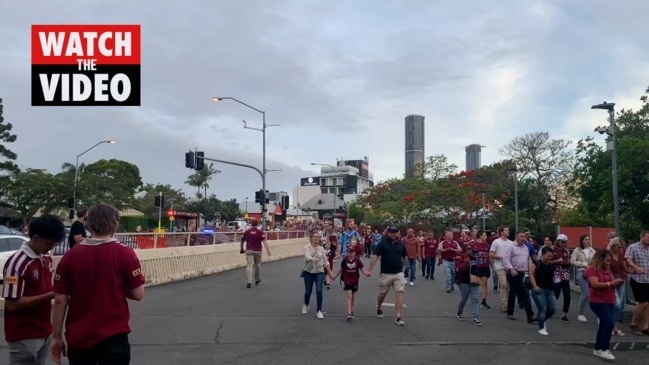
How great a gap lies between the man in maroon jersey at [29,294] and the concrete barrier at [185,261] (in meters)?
8.18

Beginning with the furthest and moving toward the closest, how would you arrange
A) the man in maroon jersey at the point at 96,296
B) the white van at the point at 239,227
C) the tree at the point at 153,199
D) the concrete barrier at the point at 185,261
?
1. the tree at the point at 153,199
2. the white van at the point at 239,227
3. the concrete barrier at the point at 185,261
4. the man in maroon jersey at the point at 96,296

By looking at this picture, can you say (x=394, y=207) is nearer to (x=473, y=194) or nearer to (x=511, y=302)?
(x=473, y=194)

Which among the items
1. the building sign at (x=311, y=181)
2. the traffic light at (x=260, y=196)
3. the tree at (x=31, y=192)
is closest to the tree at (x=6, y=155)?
the tree at (x=31, y=192)

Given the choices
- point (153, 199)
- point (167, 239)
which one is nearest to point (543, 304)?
point (167, 239)

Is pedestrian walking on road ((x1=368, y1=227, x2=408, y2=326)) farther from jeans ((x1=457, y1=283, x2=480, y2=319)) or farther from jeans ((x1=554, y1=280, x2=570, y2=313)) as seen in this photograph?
jeans ((x1=554, y1=280, x2=570, y2=313))

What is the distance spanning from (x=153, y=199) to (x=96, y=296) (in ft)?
263

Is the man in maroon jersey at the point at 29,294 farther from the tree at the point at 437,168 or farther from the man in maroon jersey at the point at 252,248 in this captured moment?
the tree at the point at 437,168

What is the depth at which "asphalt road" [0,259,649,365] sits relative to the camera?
781cm

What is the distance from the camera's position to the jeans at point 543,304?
988 cm

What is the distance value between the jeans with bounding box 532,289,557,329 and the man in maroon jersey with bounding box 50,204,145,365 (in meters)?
7.99

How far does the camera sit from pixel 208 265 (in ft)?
64.1

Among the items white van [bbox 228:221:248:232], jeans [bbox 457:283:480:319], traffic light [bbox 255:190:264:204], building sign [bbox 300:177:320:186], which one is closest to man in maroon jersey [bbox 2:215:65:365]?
jeans [bbox 457:283:480:319]

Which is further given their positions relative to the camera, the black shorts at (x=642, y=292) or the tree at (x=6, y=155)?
the tree at (x=6, y=155)

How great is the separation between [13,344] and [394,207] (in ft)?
190
